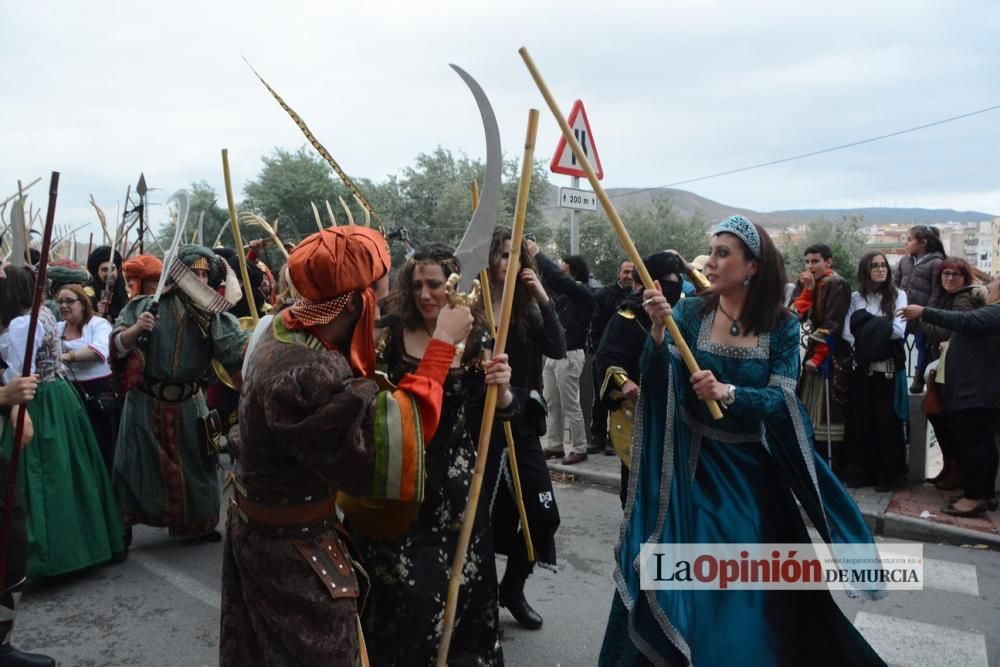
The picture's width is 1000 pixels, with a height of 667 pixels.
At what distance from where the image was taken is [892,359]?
651 cm

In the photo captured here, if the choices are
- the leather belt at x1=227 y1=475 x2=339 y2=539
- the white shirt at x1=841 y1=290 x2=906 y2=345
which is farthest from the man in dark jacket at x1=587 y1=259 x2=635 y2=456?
the leather belt at x1=227 y1=475 x2=339 y2=539

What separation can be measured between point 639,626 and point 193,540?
3438 millimetres

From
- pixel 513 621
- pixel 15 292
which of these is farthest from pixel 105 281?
pixel 513 621

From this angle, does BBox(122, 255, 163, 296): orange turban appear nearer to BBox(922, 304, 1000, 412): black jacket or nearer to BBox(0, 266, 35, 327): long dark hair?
BBox(0, 266, 35, 327): long dark hair

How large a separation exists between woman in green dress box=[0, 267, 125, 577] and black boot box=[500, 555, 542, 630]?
2.43 metres

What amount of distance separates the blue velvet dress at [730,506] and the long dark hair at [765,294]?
54mm

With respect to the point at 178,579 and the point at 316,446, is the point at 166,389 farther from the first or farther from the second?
the point at 316,446

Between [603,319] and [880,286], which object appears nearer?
[880,286]

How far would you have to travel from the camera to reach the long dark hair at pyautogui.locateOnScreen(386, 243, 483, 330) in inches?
121

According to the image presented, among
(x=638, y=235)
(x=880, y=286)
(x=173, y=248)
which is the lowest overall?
(x=880, y=286)

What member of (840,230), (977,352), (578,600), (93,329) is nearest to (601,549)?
Answer: (578,600)

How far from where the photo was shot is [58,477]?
452 centimetres

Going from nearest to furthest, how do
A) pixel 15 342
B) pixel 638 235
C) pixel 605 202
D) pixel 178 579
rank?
pixel 605 202
pixel 15 342
pixel 178 579
pixel 638 235

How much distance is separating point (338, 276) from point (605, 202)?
106 cm
